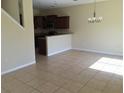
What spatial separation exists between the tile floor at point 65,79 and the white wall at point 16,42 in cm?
29

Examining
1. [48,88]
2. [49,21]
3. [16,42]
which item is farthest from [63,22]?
[48,88]

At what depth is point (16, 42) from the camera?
3.57 m

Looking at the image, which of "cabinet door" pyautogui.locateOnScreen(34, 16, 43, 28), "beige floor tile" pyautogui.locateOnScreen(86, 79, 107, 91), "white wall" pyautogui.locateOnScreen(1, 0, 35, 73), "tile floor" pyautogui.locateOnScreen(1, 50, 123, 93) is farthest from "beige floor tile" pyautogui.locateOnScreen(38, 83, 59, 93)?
"cabinet door" pyautogui.locateOnScreen(34, 16, 43, 28)

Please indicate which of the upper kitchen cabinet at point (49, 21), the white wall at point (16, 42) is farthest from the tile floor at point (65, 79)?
the upper kitchen cabinet at point (49, 21)

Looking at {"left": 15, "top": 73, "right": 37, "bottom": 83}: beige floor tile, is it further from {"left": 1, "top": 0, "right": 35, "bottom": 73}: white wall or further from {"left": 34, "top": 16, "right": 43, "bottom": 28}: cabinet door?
{"left": 34, "top": 16, "right": 43, "bottom": 28}: cabinet door

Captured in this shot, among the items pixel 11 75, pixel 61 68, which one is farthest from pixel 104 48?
pixel 11 75

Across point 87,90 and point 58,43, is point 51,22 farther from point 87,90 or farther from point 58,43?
point 87,90

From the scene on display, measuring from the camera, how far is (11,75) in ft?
Result: 10.6

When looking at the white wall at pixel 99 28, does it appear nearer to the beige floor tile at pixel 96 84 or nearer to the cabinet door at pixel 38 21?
the cabinet door at pixel 38 21

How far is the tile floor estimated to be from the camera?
8.38 ft

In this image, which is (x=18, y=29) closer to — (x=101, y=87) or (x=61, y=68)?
(x=61, y=68)

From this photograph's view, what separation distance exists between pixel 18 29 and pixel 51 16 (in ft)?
11.9

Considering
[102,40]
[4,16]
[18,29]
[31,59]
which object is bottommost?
[31,59]

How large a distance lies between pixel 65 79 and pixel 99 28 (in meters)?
3.67
